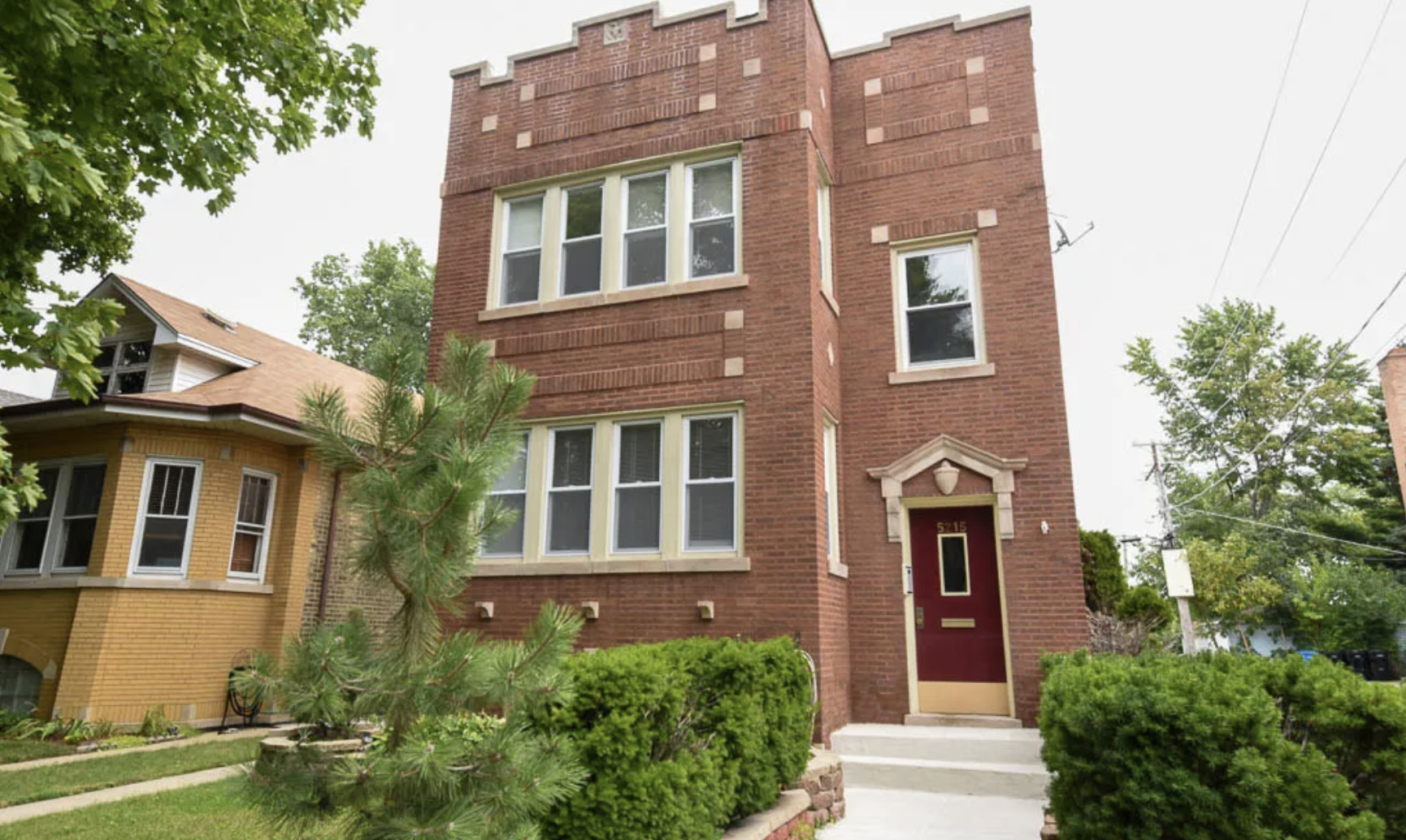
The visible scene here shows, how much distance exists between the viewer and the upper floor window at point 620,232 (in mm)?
9875

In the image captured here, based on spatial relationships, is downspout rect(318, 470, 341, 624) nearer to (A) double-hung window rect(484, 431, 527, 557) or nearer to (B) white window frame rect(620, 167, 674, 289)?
(A) double-hung window rect(484, 431, 527, 557)

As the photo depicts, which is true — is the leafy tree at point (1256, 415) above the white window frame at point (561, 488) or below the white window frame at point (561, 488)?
above

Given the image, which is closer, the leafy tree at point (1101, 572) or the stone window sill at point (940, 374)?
the stone window sill at point (940, 374)

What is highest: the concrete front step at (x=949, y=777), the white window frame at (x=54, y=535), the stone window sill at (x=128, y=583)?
the white window frame at (x=54, y=535)

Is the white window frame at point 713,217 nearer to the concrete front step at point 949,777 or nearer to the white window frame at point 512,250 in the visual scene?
the white window frame at point 512,250

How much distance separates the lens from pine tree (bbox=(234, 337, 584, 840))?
2680 millimetres

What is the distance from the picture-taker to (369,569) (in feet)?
9.61

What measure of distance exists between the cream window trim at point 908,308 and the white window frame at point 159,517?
34.6 feet

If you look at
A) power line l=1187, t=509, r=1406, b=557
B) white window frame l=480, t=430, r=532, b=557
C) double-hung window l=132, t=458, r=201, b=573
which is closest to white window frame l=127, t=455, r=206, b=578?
double-hung window l=132, t=458, r=201, b=573

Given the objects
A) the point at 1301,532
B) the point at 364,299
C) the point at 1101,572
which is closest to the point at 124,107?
the point at 1101,572

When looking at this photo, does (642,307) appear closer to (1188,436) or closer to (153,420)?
(153,420)

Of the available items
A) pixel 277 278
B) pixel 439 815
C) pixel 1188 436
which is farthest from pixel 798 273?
pixel 1188 436

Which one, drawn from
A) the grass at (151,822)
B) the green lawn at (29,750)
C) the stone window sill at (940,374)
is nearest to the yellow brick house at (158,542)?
the green lawn at (29,750)

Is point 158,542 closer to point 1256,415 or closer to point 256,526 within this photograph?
point 256,526
